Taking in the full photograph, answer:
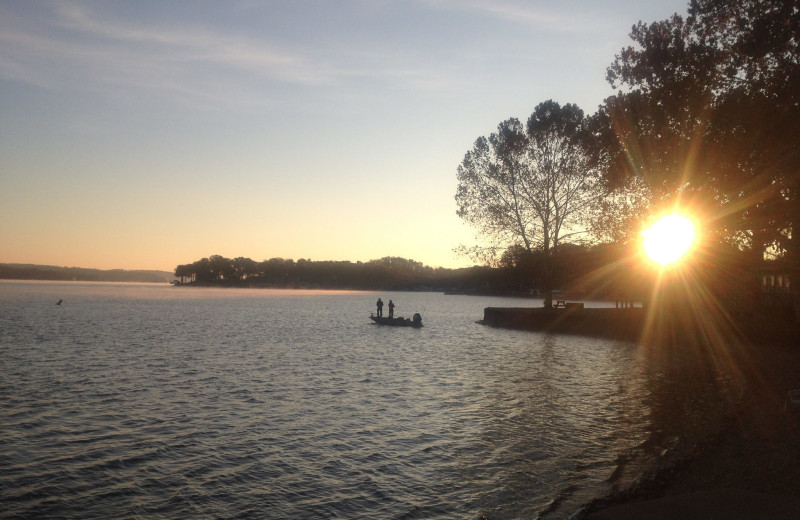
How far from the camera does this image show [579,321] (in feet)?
168

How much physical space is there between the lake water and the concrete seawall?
13.1m

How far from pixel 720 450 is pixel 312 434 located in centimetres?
1011

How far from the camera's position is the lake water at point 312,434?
458 inches

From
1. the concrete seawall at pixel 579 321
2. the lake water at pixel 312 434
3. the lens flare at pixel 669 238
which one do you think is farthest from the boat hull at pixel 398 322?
the lake water at pixel 312 434

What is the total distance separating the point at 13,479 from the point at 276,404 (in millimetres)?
9321

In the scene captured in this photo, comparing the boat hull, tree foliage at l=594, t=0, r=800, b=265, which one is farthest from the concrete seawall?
tree foliage at l=594, t=0, r=800, b=265

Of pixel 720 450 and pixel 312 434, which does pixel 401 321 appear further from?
pixel 720 450

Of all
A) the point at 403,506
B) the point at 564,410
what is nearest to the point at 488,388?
the point at 564,410

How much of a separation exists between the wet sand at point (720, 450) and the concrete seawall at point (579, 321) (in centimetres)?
1925

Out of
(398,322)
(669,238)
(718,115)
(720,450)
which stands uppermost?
(718,115)

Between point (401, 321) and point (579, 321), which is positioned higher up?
point (579, 321)

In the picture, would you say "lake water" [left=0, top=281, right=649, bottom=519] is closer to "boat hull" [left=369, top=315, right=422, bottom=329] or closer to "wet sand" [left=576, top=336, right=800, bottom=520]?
"wet sand" [left=576, top=336, right=800, bottom=520]

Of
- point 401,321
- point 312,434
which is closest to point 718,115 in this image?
point 312,434

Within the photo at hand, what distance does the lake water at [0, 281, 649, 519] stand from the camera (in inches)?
458
